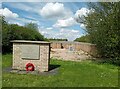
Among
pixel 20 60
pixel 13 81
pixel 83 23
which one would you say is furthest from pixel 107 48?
pixel 13 81

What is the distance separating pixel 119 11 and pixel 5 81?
11.0 meters

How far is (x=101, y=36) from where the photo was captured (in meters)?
19.6

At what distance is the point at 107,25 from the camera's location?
60.6 feet

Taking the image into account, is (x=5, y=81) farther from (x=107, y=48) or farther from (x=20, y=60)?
(x=107, y=48)

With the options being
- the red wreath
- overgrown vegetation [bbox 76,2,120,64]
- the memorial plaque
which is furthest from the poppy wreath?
overgrown vegetation [bbox 76,2,120,64]

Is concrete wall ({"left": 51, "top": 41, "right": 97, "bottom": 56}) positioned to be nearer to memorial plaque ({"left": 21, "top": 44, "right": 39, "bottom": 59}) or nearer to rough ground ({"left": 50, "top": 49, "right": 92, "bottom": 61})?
rough ground ({"left": 50, "top": 49, "right": 92, "bottom": 61})

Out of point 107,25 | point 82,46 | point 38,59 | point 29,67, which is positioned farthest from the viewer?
point 82,46

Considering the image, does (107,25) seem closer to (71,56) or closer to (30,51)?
(30,51)

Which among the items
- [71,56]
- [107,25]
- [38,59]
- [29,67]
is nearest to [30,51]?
[38,59]

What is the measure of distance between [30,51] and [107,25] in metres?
7.56

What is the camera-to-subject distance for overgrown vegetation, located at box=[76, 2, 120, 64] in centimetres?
1766

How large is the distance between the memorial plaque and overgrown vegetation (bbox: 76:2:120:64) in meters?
6.66

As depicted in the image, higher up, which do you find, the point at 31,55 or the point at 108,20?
the point at 108,20

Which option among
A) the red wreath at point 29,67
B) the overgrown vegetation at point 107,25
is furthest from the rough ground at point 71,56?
the red wreath at point 29,67
